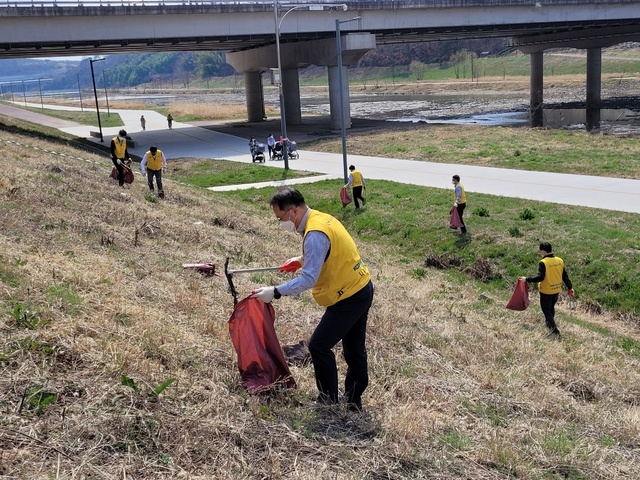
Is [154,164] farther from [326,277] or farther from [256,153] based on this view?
A: [256,153]

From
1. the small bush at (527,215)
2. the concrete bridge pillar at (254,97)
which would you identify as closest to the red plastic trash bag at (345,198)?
the small bush at (527,215)

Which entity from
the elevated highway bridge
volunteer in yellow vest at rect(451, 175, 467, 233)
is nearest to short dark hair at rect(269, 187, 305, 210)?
volunteer in yellow vest at rect(451, 175, 467, 233)

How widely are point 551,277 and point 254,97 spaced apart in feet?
164

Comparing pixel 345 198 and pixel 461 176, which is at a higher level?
pixel 345 198

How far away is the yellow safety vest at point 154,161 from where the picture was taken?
1631cm

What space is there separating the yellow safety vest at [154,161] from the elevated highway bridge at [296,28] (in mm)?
12284

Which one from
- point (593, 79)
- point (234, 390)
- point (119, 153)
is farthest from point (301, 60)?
point (234, 390)

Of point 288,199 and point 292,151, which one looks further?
point 292,151

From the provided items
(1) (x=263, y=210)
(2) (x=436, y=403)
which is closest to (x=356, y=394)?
(2) (x=436, y=403)

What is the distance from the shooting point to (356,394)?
5.41m

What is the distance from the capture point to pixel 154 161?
53.8ft

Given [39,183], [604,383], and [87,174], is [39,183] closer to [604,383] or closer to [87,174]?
[87,174]

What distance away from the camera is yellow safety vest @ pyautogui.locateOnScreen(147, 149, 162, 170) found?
53.5 feet

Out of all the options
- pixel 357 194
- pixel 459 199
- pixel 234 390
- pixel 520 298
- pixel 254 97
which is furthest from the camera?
pixel 254 97
